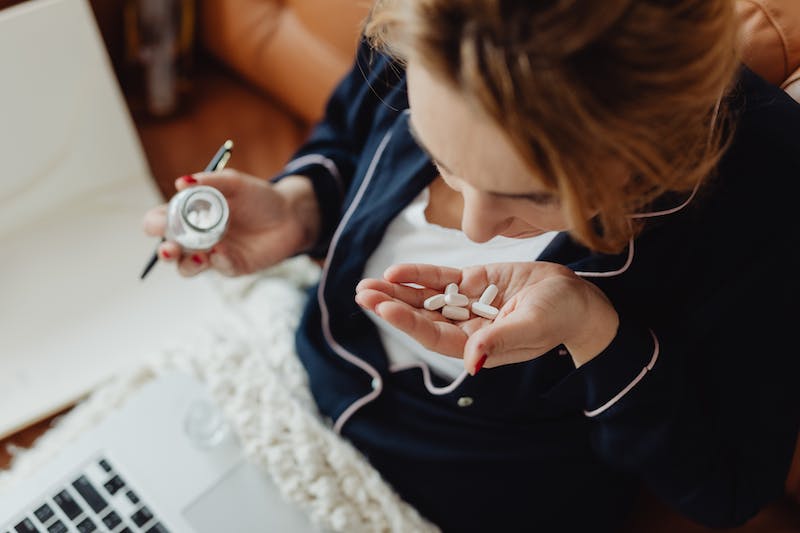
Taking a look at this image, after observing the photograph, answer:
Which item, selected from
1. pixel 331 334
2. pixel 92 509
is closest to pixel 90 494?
pixel 92 509

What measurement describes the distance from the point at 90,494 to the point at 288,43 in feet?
2.29

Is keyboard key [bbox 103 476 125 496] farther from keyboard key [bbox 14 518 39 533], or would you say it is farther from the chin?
the chin

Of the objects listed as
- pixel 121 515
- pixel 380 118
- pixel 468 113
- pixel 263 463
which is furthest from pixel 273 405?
pixel 468 113

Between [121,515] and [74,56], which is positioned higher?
[74,56]

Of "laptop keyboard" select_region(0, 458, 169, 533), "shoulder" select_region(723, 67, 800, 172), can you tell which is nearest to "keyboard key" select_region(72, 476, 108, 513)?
"laptop keyboard" select_region(0, 458, 169, 533)

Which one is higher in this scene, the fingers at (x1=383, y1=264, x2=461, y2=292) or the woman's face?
the woman's face

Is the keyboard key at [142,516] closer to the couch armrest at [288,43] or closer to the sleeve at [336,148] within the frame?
the sleeve at [336,148]

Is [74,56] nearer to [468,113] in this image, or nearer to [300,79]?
[300,79]

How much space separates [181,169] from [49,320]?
1.08ft

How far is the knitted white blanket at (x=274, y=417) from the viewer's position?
0.80 m

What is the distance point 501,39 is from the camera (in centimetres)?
42

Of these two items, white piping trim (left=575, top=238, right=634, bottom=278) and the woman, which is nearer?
the woman

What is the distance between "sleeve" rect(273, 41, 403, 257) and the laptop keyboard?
359 mm

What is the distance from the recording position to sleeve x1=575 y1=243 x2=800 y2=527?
662 mm
